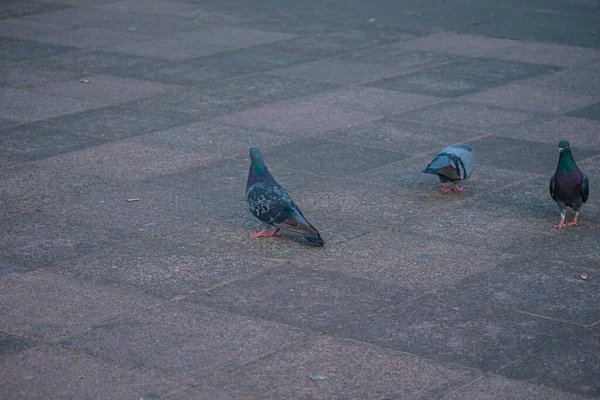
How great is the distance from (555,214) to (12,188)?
5116 mm

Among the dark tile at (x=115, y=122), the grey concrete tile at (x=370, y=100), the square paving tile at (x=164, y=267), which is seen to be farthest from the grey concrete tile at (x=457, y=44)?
the square paving tile at (x=164, y=267)

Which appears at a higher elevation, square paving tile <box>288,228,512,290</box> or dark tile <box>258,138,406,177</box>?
dark tile <box>258,138,406,177</box>

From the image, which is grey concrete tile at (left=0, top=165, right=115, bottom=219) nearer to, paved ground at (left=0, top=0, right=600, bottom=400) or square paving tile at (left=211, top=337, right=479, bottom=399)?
paved ground at (left=0, top=0, right=600, bottom=400)

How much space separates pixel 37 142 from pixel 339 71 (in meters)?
5.02

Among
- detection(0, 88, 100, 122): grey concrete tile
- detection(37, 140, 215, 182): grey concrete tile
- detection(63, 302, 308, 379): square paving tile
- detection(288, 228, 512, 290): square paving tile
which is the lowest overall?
detection(288, 228, 512, 290): square paving tile

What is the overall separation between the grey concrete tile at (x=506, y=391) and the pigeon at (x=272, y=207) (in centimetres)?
242

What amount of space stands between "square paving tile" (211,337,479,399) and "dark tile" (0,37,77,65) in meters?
10.2

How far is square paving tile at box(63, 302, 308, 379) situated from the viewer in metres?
6.24

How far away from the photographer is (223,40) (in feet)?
54.2

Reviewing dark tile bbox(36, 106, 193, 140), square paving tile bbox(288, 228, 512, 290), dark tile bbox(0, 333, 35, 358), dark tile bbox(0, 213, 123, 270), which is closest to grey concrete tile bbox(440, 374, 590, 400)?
square paving tile bbox(288, 228, 512, 290)

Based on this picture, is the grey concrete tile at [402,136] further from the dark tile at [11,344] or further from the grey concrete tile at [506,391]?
the dark tile at [11,344]

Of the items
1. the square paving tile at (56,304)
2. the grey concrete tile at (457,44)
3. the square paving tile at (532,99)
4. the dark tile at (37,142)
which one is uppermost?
the grey concrete tile at (457,44)

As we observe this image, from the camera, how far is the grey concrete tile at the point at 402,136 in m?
11.1

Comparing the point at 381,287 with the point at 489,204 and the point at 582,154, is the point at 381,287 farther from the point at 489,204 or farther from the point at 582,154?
the point at 582,154
